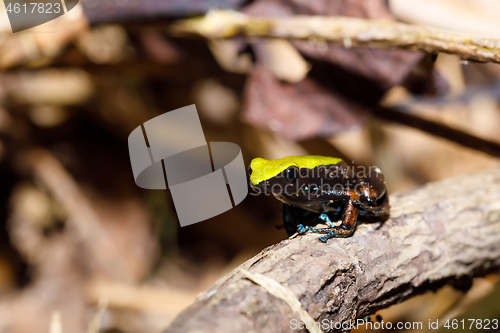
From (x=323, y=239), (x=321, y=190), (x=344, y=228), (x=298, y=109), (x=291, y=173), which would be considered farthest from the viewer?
(x=298, y=109)

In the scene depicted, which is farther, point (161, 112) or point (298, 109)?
point (161, 112)

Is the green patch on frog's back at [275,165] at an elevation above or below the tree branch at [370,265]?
above

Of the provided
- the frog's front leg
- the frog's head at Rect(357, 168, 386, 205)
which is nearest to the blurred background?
the frog's head at Rect(357, 168, 386, 205)

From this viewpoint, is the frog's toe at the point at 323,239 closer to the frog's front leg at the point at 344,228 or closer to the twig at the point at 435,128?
the frog's front leg at the point at 344,228

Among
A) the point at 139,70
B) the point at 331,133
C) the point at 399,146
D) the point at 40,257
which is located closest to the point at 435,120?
the point at 399,146

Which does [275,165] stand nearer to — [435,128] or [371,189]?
[371,189]

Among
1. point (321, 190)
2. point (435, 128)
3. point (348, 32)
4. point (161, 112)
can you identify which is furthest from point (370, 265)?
point (161, 112)

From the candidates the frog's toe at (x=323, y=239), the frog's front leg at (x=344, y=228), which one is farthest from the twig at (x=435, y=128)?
the frog's toe at (x=323, y=239)

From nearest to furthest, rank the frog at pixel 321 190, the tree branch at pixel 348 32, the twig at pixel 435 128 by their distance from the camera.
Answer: the tree branch at pixel 348 32, the frog at pixel 321 190, the twig at pixel 435 128
